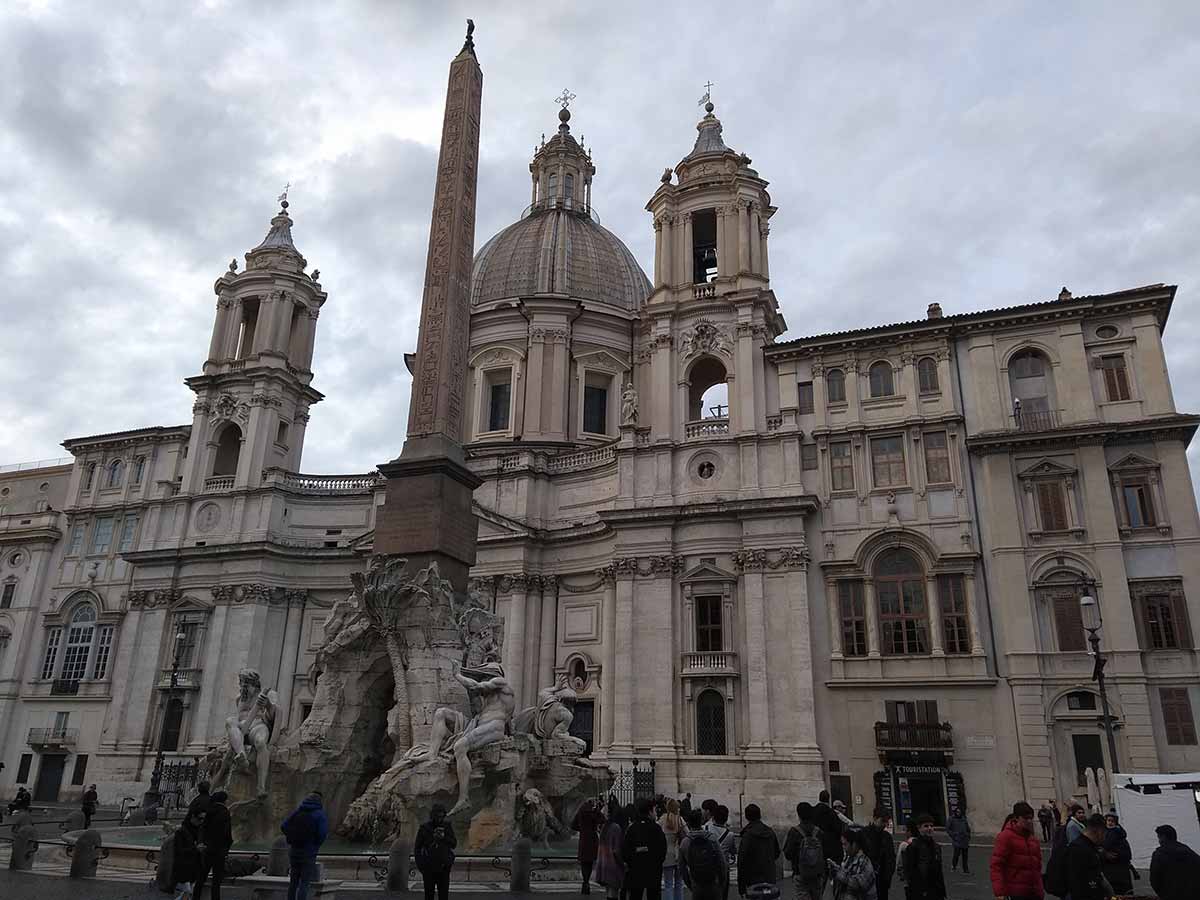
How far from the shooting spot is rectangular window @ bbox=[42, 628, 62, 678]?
42156 millimetres

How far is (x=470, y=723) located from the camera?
1739cm

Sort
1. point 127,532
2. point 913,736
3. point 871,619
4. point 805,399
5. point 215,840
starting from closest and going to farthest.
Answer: point 215,840 < point 913,736 < point 871,619 < point 805,399 < point 127,532

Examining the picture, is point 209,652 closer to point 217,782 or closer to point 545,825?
point 217,782

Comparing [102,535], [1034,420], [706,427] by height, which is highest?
[706,427]

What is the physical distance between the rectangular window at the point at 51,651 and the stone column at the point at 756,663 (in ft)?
104

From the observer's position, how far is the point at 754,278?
36.2 m

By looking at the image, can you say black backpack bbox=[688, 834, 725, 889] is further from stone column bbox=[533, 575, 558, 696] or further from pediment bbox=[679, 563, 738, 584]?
stone column bbox=[533, 575, 558, 696]

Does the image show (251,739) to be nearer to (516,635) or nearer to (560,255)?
(516,635)

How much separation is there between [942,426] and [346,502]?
25.6 meters

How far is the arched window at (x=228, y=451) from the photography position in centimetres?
4478

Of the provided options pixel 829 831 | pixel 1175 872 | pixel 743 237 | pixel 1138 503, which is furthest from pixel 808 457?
pixel 1175 872

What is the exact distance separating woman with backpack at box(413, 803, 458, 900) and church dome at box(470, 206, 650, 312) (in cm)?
3535

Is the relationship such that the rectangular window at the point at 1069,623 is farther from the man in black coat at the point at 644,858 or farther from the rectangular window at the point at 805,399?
the man in black coat at the point at 644,858

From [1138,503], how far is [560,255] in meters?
28.3
